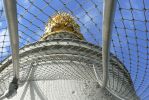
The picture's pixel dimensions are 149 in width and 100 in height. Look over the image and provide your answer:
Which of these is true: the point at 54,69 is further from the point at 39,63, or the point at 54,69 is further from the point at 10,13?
the point at 10,13

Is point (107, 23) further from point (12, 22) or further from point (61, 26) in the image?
point (61, 26)

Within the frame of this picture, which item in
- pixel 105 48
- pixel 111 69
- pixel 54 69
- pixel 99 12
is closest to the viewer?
pixel 105 48

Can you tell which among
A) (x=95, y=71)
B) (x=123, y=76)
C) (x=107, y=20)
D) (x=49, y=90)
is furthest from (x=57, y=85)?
(x=107, y=20)

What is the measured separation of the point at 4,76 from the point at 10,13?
8.16 metres

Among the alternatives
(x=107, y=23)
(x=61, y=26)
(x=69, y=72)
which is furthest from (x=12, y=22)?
(x=61, y=26)

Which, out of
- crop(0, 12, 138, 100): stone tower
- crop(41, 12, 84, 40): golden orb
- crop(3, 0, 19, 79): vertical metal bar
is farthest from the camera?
crop(41, 12, 84, 40): golden orb

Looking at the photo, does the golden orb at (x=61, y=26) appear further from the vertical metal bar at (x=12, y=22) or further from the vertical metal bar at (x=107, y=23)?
the vertical metal bar at (x=12, y=22)

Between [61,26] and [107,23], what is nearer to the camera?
[107,23]

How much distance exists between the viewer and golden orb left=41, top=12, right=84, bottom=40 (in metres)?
18.6

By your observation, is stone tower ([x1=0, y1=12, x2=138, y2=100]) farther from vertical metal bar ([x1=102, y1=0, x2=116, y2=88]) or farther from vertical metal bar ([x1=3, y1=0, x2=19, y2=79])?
vertical metal bar ([x1=3, y1=0, x2=19, y2=79])

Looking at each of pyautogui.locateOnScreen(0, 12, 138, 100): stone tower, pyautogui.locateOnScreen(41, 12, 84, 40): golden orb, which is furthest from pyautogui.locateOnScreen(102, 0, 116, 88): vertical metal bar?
pyautogui.locateOnScreen(41, 12, 84, 40): golden orb

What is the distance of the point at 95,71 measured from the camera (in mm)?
13109

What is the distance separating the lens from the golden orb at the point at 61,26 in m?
18.6

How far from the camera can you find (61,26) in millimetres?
19469
